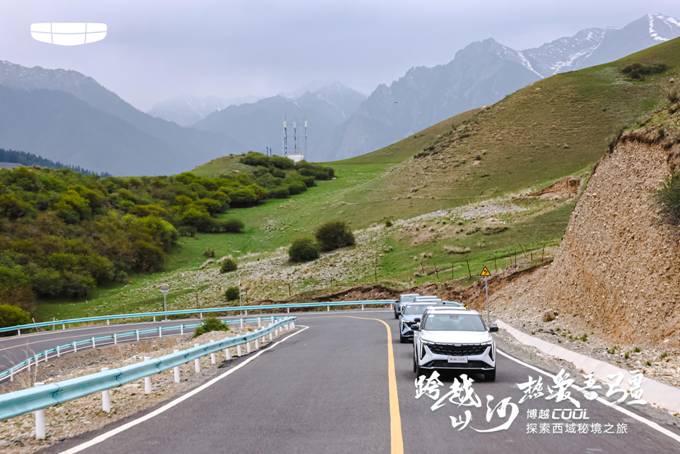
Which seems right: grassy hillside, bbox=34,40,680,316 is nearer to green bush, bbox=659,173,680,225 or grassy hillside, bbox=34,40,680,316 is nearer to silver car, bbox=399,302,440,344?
silver car, bbox=399,302,440,344

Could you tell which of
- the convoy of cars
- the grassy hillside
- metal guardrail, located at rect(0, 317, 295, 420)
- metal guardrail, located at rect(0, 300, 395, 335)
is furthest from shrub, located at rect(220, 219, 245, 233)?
the convoy of cars

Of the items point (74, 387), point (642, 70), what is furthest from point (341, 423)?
point (642, 70)

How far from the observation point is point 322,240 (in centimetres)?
7800

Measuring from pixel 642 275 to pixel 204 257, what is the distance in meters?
72.1

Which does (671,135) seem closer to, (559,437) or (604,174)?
(604,174)

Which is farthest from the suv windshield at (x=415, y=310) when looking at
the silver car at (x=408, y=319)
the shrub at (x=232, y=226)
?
Answer: the shrub at (x=232, y=226)

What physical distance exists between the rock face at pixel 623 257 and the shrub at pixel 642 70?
82.9 metres

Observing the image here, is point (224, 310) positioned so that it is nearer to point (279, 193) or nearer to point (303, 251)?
point (303, 251)

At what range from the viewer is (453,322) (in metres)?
15.3

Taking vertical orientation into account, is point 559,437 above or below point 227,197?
below

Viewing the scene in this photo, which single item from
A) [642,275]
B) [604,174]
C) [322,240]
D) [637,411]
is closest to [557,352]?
[642,275]

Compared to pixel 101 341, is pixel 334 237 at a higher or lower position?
higher

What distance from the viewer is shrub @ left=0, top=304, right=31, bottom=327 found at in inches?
2240

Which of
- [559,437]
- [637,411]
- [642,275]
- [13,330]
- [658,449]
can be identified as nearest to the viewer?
[658,449]
